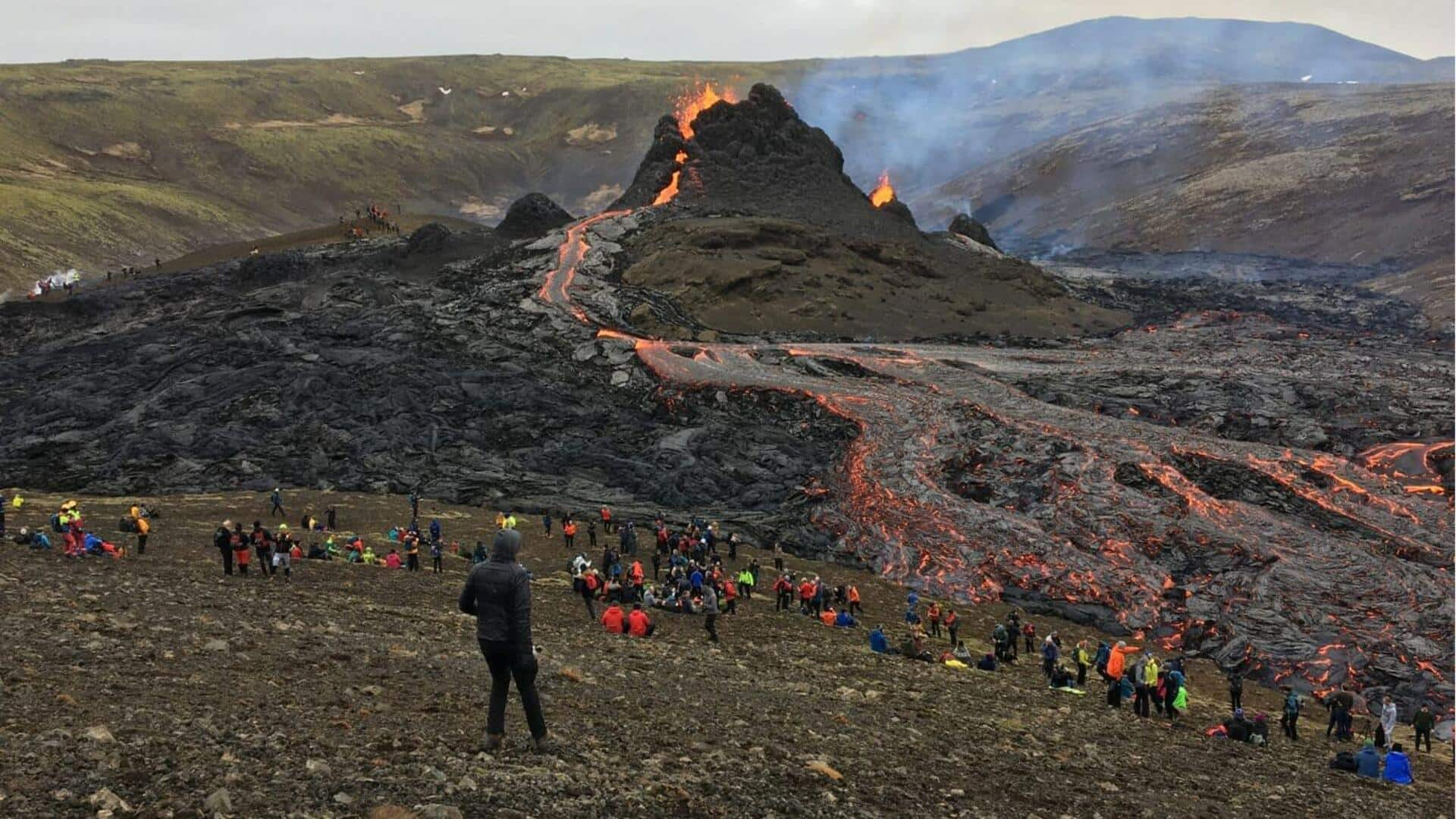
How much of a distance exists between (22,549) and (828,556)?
29.2m

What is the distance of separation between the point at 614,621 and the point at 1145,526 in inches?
1202

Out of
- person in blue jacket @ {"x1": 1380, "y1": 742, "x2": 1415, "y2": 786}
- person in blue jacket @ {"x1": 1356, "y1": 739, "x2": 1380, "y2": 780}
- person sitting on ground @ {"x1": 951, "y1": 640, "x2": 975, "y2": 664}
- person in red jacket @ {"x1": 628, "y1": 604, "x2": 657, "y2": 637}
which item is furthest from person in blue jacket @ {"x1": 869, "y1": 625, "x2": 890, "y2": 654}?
person in blue jacket @ {"x1": 1380, "y1": 742, "x2": 1415, "y2": 786}

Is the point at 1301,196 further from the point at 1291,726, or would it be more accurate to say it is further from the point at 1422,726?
the point at 1291,726

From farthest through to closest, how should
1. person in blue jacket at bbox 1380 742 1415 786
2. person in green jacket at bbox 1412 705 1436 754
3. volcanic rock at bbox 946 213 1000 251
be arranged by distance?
volcanic rock at bbox 946 213 1000 251
person in green jacket at bbox 1412 705 1436 754
person in blue jacket at bbox 1380 742 1415 786

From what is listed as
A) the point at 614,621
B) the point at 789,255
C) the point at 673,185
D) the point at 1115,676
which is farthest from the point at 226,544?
the point at 673,185

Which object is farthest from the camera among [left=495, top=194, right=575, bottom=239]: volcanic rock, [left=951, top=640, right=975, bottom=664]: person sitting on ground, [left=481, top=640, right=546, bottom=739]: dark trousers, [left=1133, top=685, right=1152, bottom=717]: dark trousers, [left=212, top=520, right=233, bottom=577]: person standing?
[left=495, top=194, right=575, bottom=239]: volcanic rock

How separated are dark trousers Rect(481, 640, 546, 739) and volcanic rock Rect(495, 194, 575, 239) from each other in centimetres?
9719

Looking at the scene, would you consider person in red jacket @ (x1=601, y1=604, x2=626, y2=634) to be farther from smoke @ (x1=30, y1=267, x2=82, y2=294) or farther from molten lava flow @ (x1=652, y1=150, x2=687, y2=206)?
smoke @ (x1=30, y1=267, x2=82, y2=294)

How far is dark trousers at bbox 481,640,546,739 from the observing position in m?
11.7

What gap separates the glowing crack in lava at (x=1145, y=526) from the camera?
38688 millimetres

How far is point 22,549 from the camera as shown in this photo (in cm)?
2791

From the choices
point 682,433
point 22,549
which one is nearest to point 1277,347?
point 682,433

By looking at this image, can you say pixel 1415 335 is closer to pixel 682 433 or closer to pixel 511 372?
pixel 682 433

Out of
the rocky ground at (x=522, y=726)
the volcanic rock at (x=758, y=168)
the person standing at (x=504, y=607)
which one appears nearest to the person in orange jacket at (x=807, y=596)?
the rocky ground at (x=522, y=726)
